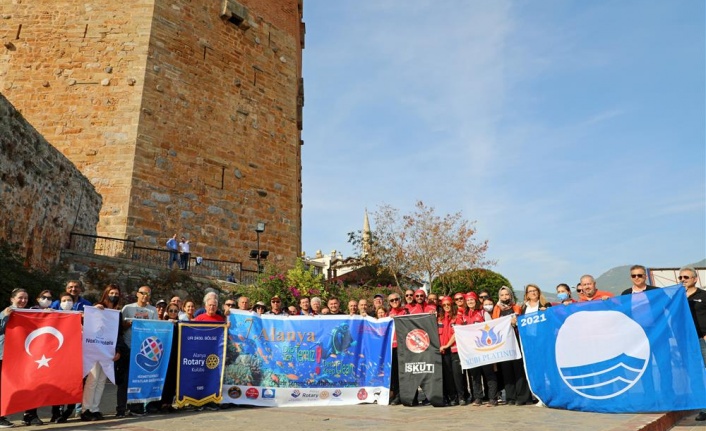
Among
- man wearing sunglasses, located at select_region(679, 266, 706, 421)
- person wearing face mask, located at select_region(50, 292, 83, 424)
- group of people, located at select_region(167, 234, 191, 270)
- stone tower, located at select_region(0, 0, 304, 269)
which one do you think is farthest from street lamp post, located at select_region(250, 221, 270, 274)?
man wearing sunglasses, located at select_region(679, 266, 706, 421)

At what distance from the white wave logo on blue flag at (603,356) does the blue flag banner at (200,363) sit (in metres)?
4.20

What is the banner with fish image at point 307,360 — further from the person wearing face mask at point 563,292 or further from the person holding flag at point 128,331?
the person wearing face mask at point 563,292

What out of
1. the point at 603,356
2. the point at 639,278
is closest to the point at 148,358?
the point at 603,356

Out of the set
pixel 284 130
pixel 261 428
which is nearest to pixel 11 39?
pixel 284 130

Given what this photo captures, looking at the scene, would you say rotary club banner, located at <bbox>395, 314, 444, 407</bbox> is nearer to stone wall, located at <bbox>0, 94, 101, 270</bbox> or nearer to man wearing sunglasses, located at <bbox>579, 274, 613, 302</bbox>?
man wearing sunglasses, located at <bbox>579, 274, 613, 302</bbox>

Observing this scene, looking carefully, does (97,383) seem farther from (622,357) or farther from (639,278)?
(639,278)

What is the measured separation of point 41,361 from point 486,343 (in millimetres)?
5169

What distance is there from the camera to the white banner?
5445 mm

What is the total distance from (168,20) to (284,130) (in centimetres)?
556

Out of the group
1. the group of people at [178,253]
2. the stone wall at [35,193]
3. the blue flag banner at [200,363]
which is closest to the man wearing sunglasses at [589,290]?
the blue flag banner at [200,363]

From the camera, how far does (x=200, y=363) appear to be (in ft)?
20.3

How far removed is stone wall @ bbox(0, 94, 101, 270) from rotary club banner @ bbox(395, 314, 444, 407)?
7279mm

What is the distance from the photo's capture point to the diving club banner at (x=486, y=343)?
634 centimetres

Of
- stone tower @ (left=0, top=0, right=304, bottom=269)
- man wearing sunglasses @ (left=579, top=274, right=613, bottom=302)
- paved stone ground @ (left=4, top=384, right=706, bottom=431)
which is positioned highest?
stone tower @ (left=0, top=0, right=304, bottom=269)
